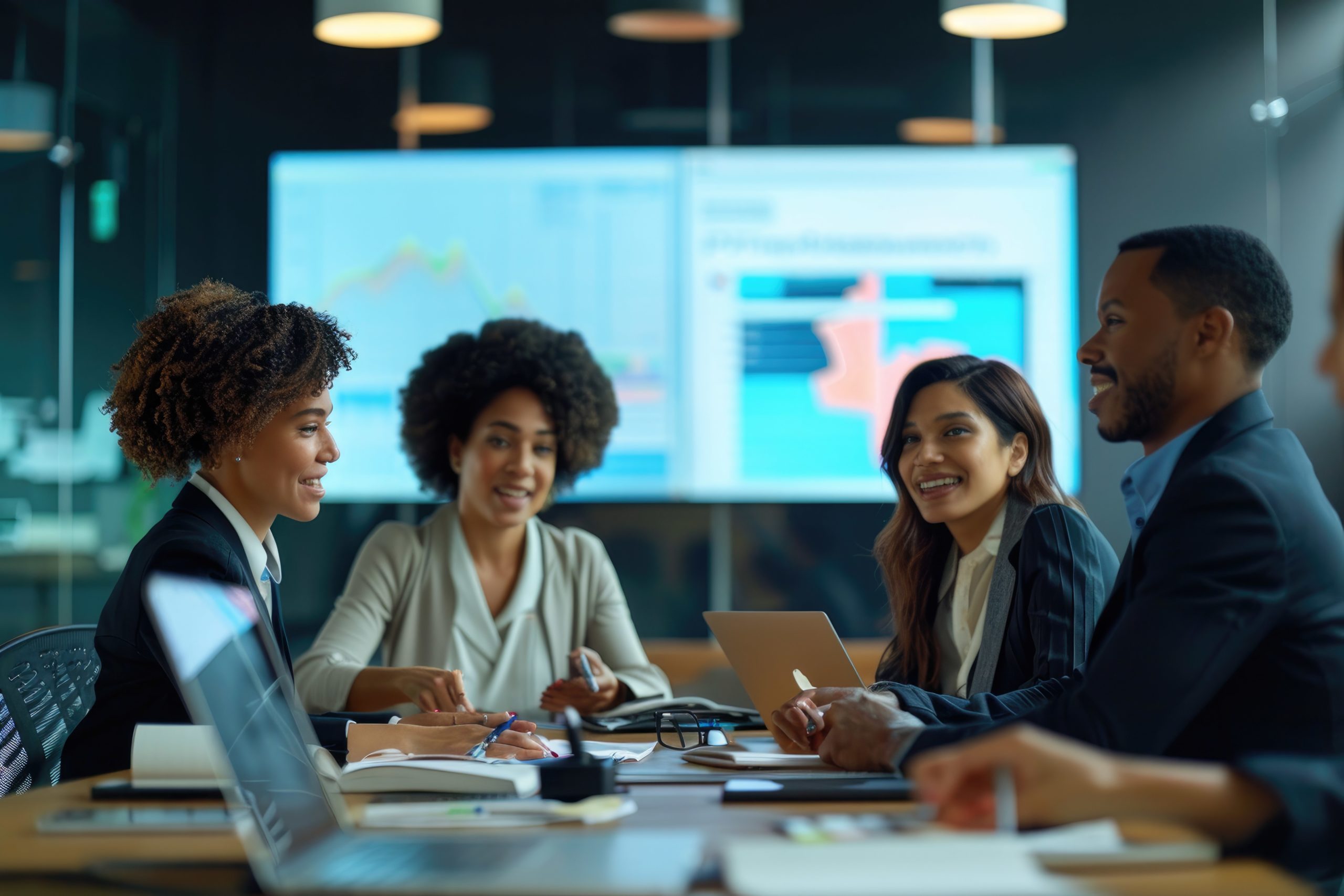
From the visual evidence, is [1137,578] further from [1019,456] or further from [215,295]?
[215,295]

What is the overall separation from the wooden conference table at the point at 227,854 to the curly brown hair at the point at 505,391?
2.01 metres

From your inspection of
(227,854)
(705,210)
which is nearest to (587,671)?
(227,854)

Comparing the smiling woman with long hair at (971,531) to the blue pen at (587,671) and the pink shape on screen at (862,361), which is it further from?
the pink shape on screen at (862,361)

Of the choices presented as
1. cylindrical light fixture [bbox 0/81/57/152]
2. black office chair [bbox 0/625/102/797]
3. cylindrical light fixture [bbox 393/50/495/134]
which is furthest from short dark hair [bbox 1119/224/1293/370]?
cylindrical light fixture [bbox 0/81/57/152]

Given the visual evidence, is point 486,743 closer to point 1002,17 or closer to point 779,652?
point 779,652

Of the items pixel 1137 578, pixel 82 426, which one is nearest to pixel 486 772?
pixel 1137 578

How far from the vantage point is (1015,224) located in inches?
172

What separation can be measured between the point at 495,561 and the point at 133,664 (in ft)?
4.75

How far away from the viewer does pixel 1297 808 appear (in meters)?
1.19

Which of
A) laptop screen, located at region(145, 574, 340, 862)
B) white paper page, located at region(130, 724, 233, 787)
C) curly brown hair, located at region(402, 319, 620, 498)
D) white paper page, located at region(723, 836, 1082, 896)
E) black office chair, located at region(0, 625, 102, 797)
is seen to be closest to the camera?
white paper page, located at region(723, 836, 1082, 896)

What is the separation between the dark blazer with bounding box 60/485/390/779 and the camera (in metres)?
1.92

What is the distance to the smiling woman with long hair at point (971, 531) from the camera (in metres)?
2.32

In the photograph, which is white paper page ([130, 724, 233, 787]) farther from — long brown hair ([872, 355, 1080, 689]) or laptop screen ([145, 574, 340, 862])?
long brown hair ([872, 355, 1080, 689])

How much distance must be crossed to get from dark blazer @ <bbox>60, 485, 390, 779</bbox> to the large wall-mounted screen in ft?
8.19
